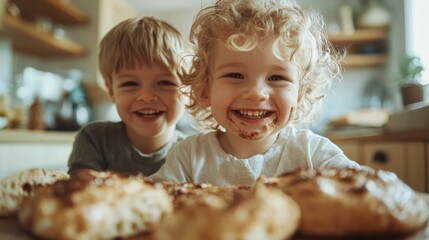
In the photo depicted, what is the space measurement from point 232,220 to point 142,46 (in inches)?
37.1

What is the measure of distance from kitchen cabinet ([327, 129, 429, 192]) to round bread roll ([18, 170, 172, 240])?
1463mm

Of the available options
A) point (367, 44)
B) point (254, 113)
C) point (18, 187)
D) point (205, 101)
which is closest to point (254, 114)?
point (254, 113)

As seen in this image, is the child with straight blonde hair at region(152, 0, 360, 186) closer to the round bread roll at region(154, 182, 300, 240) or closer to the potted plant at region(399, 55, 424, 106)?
the round bread roll at region(154, 182, 300, 240)

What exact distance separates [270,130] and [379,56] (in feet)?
11.2

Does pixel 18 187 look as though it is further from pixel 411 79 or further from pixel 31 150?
pixel 411 79

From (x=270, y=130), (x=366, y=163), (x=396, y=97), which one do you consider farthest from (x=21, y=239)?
(x=396, y=97)

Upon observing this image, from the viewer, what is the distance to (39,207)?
444 mm

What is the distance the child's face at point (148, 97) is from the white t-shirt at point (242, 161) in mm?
226

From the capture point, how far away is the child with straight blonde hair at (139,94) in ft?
4.05

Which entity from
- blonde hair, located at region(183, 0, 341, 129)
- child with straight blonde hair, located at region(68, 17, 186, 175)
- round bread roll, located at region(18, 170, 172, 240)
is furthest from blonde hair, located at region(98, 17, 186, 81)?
round bread roll, located at region(18, 170, 172, 240)

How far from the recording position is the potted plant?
228cm

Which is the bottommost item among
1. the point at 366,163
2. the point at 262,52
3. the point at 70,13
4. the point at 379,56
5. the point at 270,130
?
the point at 366,163

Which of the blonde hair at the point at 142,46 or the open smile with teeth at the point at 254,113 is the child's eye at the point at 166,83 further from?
the open smile with teeth at the point at 254,113

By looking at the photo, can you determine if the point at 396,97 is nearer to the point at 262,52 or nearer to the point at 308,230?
the point at 262,52
